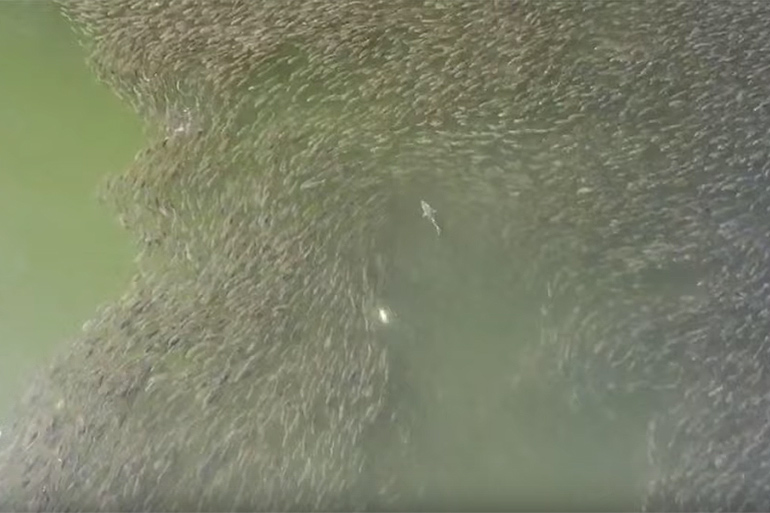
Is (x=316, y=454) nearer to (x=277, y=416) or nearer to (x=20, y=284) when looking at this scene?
(x=277, y=416)

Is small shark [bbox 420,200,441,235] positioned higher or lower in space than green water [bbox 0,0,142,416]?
lower

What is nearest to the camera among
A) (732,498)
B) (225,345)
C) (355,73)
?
(732,498)

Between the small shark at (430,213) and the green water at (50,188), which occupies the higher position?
the green water at (50,188)

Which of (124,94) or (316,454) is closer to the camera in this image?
(316,454)

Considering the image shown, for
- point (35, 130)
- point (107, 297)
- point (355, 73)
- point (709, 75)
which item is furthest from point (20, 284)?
point (709, 75)

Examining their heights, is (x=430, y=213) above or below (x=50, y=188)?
below

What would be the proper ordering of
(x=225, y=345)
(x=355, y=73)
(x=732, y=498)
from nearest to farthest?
(x=732, y=498), (x=225, y=345), (x=355, y=73)

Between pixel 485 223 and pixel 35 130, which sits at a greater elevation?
pixel 35 130

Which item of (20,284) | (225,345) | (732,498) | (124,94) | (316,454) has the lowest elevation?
(732,498)
